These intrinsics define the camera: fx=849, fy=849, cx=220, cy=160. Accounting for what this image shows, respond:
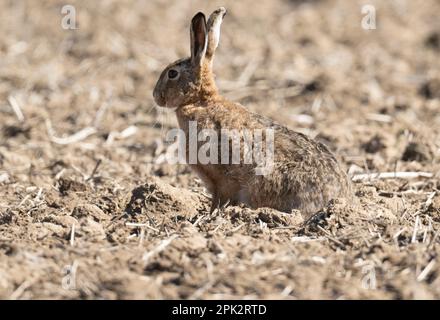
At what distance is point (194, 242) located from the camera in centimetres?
617

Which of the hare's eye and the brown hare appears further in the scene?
the hare's eye

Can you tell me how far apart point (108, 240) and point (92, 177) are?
227 cm

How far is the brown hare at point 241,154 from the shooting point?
722 centimetres

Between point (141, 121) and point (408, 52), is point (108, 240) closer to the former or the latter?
point (141, 121)

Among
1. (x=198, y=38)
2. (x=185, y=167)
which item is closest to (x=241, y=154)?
(x=198, y=38)

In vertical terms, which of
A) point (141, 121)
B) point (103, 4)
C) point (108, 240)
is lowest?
point (108, 240)

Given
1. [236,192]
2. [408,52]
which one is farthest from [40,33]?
[236,192]

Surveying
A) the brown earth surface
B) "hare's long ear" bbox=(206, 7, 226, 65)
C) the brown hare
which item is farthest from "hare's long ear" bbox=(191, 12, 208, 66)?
the brown earth surface

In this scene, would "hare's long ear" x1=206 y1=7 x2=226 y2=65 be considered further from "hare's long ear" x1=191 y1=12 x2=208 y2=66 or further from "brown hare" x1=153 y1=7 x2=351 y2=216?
"hare's long ear" x1=191 y1=12 x2=208 y2=66

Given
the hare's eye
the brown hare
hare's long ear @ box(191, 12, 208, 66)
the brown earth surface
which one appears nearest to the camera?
the brown earth surface

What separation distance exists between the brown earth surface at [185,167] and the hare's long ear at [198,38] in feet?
4.02

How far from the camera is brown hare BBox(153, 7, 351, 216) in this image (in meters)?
7.22

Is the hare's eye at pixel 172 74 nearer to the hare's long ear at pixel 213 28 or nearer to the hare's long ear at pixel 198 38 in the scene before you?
the hare's long ear at pixel 198 38

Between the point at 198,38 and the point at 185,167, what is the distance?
1842mm
